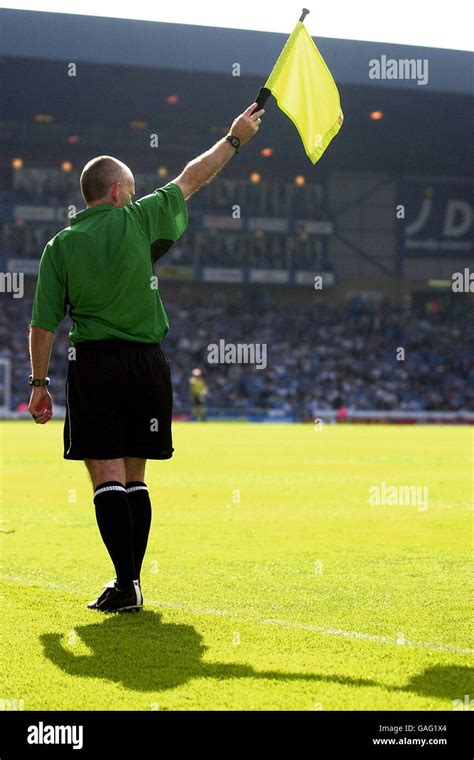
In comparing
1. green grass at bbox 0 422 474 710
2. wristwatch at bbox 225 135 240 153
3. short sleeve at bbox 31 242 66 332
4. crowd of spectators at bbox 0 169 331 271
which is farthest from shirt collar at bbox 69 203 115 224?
crowd of spectators at bbox 0 169 331 271

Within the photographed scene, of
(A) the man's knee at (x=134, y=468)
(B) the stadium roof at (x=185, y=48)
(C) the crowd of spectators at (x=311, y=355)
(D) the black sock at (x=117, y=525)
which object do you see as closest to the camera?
(D) the black sock at (x=117, y=525)

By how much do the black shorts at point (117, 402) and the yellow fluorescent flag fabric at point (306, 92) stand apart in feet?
5.39

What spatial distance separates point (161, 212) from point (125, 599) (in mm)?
2063

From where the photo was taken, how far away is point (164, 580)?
7426 millimetres

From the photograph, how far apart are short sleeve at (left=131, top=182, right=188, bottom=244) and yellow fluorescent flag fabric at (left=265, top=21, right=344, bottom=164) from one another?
0.93 meters

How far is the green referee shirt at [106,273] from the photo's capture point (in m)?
6.14

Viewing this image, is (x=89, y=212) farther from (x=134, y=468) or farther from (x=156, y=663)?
(x=156, y=663)

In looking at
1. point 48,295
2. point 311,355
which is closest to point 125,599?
point 48,295

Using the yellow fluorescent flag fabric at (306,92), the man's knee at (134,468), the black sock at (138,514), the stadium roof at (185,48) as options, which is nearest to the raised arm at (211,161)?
the yellow fluorescent flag fabric at (306,92)

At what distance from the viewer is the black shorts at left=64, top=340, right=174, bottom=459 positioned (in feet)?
20.2

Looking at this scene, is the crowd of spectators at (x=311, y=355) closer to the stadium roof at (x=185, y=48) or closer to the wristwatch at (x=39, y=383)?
the stadium roof at (x=185, y=48)

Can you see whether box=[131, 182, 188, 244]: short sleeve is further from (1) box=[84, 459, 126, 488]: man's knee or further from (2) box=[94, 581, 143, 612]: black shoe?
(2) box=[94, 581, 143, 612]: black shoe

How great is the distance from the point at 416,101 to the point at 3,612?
43.7 metres
